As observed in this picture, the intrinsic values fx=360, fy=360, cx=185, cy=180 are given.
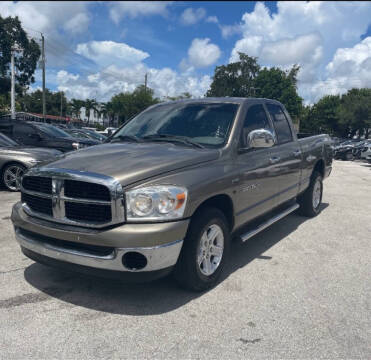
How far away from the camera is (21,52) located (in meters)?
44.3

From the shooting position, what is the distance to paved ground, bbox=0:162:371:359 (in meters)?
2.62

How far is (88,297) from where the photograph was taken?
3326mm

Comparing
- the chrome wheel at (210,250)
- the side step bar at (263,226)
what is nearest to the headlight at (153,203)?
the chrome wheel at (210,250)

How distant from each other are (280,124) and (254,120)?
3.31ft

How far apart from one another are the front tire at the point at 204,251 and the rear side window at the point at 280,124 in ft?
6.76

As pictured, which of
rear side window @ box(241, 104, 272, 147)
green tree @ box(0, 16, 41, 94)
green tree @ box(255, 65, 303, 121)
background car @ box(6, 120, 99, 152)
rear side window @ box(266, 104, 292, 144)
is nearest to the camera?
rear side window @ box(241, 104, 272, 147)

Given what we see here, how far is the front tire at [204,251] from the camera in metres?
3.16

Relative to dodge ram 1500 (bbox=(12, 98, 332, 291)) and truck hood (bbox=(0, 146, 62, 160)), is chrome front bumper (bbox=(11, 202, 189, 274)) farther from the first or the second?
truck hood (bbox=(0, 146, 62, 160))

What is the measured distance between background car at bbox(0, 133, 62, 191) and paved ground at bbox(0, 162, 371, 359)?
12.5ft

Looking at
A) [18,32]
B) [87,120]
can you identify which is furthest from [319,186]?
[87,120]

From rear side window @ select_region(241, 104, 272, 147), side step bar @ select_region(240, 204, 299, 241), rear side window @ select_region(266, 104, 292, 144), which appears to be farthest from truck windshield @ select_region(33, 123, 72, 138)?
side step bar @ select_region(240, 204, 299, 241)

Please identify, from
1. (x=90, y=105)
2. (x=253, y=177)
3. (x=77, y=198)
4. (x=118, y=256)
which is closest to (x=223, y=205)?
(x=253, y=177)

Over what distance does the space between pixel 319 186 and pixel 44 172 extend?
202 inches

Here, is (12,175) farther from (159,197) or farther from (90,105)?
(90,105)
